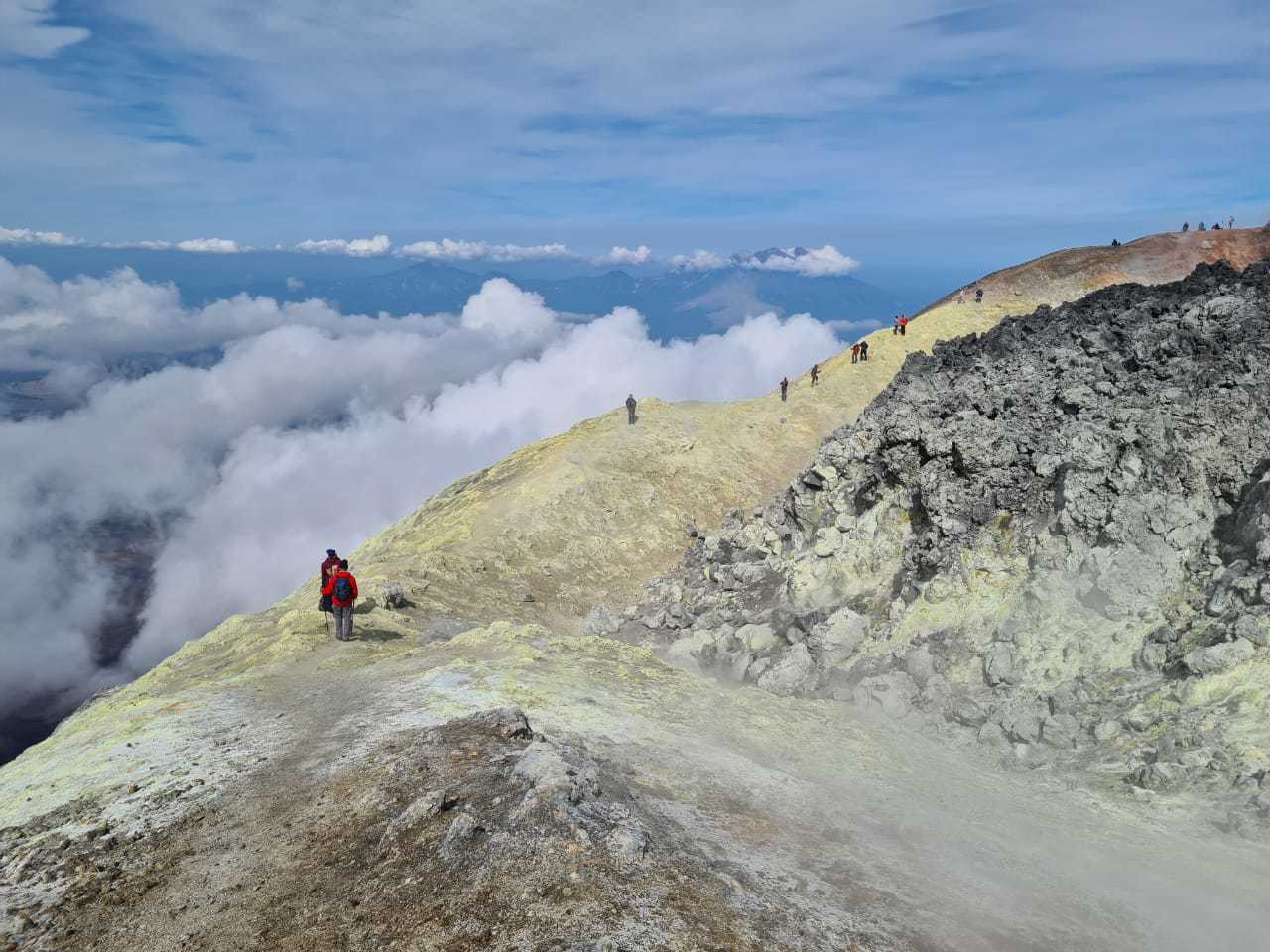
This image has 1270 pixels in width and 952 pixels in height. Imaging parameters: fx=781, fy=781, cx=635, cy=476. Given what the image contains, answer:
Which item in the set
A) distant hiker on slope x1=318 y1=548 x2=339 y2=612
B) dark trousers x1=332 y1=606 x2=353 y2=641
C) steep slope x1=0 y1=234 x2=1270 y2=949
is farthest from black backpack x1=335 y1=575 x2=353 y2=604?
steep slope x1=0 y1=234 x2=1270 y2=949

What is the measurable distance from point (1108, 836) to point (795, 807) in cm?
536

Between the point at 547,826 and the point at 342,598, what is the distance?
15.3 m

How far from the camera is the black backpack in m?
24.1

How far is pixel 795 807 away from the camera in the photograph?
46.6 feet

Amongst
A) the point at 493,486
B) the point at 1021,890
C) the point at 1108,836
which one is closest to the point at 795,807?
the point at 1021,890

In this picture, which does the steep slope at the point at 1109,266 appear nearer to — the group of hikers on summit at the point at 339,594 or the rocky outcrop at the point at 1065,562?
the rocky outcrop at the point at 1065,562

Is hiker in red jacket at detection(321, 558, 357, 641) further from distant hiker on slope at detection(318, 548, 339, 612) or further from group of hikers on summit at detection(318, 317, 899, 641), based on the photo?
distant hiker on slope at detection(318, 548, 339, 612)

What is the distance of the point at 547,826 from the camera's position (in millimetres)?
11180

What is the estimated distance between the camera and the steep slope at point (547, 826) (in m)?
9.84

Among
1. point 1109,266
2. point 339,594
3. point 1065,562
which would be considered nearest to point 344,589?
point 339,594

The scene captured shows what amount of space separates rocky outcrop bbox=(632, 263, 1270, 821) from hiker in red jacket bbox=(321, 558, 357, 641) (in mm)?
10699

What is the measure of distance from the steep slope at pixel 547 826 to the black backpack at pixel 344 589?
1.53 meters

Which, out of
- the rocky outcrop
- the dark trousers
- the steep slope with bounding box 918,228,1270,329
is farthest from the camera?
the steep slope with bounding box 918,228,1270,329

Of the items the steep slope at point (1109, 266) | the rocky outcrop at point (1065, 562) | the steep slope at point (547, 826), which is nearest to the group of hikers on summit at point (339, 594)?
the steep slope at point (547, 826)
